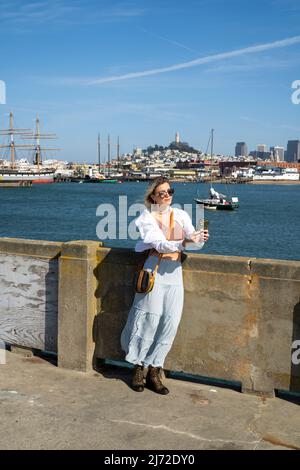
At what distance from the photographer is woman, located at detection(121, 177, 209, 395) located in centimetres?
499

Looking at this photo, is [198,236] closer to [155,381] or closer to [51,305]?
[155,381]

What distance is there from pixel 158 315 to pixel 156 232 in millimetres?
731

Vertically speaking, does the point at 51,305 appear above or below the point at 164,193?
below

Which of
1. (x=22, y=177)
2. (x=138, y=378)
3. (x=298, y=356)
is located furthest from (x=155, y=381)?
(x=22, y=177)

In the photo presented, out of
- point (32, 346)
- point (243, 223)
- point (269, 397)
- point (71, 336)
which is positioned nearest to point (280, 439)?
point (269, 397)

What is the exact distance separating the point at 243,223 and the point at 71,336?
193 ft

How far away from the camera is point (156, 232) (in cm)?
491

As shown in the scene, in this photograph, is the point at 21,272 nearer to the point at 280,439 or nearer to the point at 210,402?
the point at 210,402

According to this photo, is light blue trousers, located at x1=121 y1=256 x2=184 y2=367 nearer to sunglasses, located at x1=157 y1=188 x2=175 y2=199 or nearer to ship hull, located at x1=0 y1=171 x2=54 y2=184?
sunglasses, located at x1=157 y1=188 x2=175 y2=199

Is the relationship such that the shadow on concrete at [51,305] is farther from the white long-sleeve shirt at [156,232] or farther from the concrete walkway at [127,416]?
the white long-sleeve shirt at [156,232]

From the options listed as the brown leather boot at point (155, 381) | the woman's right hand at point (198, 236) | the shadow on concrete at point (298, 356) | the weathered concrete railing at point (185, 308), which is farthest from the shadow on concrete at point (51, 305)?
the shadow on concrete at point (298, 356)

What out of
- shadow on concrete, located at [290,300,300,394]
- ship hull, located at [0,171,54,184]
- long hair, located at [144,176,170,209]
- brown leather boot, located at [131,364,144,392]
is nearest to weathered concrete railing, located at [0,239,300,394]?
shadow on concrete, located at [290,300,300,394]

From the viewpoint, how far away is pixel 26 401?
490 centimetres

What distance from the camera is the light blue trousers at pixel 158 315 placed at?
5.05 meters
